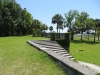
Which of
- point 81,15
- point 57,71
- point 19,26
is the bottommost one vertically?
point 57,71

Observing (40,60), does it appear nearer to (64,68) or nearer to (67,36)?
(64,68)

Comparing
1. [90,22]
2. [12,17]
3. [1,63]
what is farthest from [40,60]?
[90,22]

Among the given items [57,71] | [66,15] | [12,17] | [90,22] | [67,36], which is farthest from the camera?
[66,15]

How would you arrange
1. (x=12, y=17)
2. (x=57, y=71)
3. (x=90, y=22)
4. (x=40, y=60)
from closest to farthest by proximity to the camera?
(x=57, y=71) < (x=40, y=60) < (x=12, y=17) < (x=90, y=22)

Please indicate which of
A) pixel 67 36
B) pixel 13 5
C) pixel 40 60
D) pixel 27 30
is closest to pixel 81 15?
pixel 27 30

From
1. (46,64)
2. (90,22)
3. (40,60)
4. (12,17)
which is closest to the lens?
(46,64)

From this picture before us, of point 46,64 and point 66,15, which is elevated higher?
point 66,15

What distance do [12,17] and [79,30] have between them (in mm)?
17493

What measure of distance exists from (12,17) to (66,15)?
14.9 m

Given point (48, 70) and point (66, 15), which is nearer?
point (48, 70)

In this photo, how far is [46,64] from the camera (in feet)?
18.2

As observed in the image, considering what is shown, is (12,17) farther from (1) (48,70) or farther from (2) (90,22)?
(1) (48,70)

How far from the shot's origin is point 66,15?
41.6m

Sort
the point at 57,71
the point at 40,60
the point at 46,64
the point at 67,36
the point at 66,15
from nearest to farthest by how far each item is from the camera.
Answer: the point at 57,71, the point at 46,64, the point at 40,60, the point at 67,36, the point at 66,15
